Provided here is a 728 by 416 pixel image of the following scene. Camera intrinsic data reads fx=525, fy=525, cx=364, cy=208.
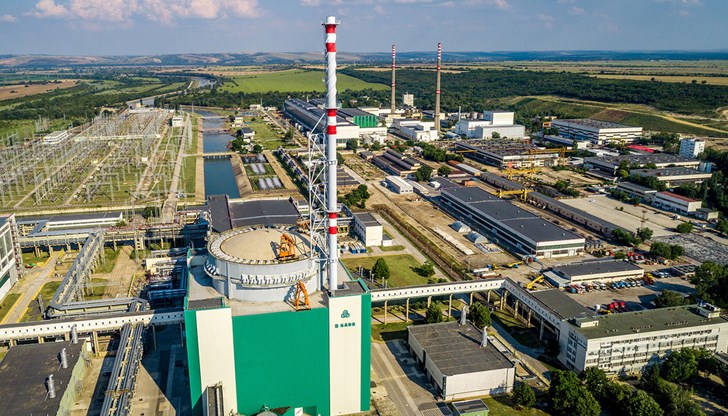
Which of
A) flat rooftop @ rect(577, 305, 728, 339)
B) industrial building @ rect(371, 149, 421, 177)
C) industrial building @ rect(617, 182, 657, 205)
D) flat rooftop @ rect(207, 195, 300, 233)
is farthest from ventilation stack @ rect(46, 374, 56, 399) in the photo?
industrial building @ rect(617, 182, 657, 205)

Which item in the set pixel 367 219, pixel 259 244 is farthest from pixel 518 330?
pixel 367 219

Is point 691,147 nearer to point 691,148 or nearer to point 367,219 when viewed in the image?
point 691,148

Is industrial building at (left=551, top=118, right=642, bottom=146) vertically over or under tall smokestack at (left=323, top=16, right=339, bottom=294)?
under

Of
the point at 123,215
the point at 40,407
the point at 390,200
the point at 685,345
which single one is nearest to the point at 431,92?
the point at 390,200

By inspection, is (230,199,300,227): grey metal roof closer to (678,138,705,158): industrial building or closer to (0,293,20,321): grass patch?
(0,293,20,321): grass patch

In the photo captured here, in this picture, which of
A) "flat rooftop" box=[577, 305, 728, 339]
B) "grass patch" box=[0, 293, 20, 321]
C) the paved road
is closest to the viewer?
"flat rooftop" box=[577, 305, 728, 339]

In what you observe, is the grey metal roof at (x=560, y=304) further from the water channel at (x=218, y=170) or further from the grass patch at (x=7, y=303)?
the water channel at (x=218, y=170)
